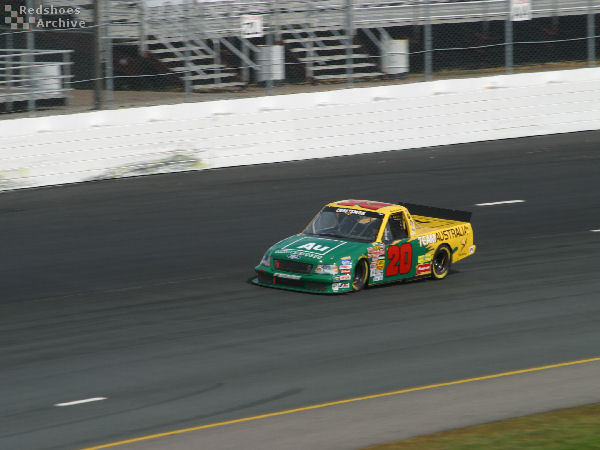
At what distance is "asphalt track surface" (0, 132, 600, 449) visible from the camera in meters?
10.4

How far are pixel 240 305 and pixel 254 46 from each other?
40.8ft

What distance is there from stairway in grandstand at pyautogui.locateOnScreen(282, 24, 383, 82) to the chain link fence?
0.11ft

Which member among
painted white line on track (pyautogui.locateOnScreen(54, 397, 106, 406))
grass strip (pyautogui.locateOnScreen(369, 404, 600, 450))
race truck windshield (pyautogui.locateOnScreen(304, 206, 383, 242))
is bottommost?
painted white line on track (pyautogui.locateOnScreen(54, 397, 106, 406))

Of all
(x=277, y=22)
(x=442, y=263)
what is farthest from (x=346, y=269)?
(x=277, y=22)

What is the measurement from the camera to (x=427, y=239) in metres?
15.0

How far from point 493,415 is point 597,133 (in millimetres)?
19026

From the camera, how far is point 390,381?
10.8m

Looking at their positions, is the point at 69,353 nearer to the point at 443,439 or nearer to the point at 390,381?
the point at 390,381

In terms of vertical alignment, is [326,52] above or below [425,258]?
above

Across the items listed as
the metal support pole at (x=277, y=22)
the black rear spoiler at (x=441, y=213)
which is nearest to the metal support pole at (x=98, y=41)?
the metal support pole at (x=277, y=22)

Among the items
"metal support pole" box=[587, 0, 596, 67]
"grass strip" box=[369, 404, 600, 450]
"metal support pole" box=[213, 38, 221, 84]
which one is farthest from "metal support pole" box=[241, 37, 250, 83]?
"grass strip" box=[369, 404, 600, 450]

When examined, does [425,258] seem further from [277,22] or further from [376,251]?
[277,22]

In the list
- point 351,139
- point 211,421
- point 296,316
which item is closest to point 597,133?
point 351,139

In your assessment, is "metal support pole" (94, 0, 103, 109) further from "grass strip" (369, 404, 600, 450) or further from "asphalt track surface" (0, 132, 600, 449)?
"grass strip" (369, 404, 600, 450)
